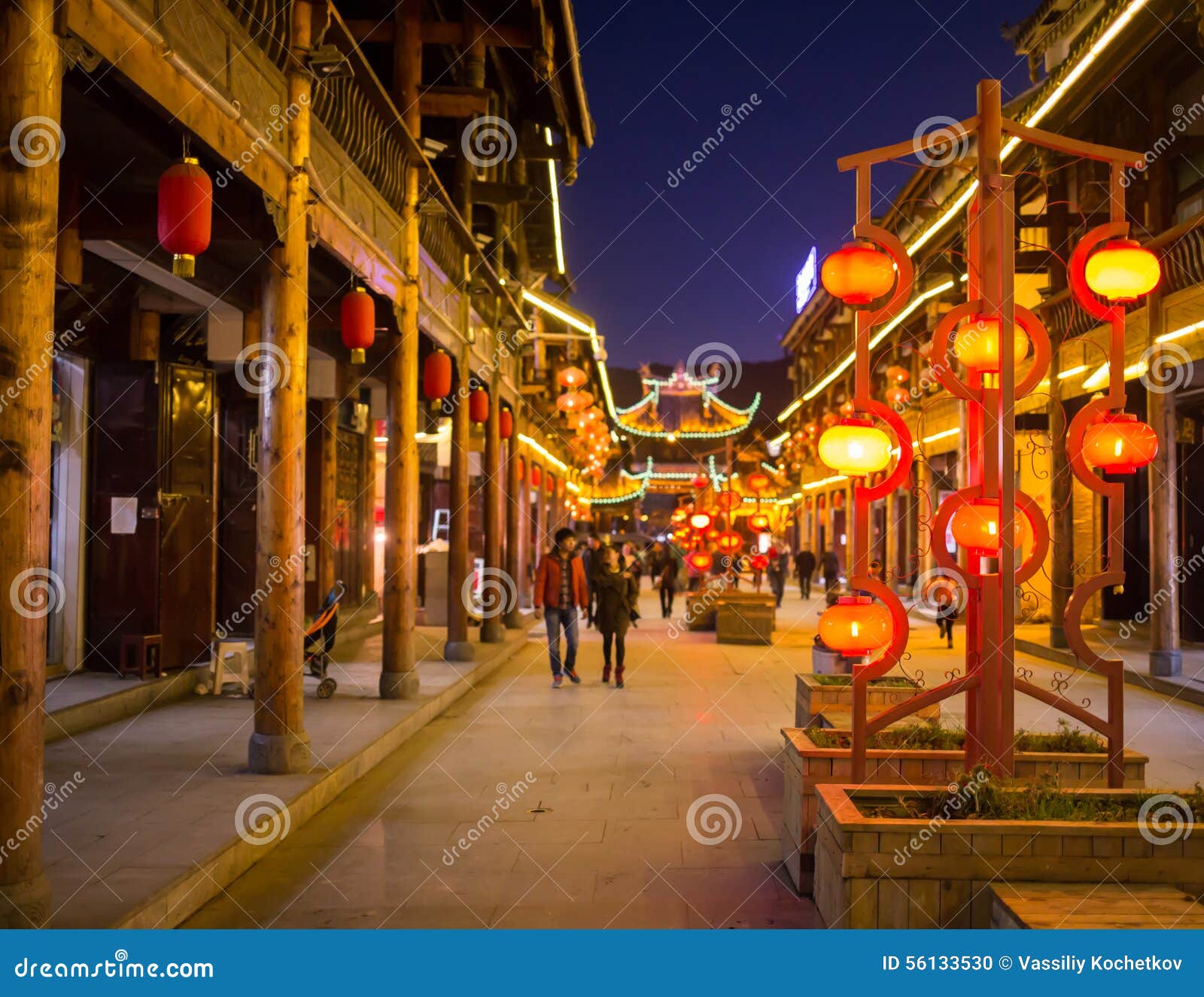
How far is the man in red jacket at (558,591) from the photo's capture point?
13.0 m

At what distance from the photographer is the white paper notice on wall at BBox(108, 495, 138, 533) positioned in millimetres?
10961

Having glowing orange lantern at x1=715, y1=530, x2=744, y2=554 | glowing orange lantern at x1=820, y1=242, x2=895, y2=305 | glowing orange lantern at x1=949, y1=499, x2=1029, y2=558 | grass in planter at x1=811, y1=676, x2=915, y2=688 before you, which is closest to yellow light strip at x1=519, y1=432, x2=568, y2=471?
glowing orange lantern at x1=715, y1=530, x2=744, y2=554

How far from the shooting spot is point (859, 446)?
5.41 meters

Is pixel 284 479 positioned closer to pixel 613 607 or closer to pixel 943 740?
pixel 943 740

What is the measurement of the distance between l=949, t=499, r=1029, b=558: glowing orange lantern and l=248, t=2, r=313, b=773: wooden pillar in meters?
4.41

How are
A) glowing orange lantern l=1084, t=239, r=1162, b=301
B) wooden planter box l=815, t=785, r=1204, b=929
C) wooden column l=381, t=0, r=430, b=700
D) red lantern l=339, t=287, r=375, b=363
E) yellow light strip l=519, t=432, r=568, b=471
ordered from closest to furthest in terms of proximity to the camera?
wooden planter box l=815, t=785, r=1204, b=929, glowing orange lantern l=1084, t=239, r=1162, b=301, red lantern l=339, t=287, r=375, b=363, wooden column l=381, t=0, r=430, b=700, yellow light strip l=519, t=432, r=568, b=471

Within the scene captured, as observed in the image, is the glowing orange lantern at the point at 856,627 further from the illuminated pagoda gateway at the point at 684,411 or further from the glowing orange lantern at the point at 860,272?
the illuminated pagoda gateway at the point at 684,411

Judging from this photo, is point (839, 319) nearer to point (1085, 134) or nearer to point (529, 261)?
point (529, 261)

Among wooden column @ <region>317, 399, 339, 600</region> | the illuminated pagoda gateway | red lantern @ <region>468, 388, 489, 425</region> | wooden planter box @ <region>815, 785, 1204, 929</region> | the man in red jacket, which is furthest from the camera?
the illuminated pagoda gateway

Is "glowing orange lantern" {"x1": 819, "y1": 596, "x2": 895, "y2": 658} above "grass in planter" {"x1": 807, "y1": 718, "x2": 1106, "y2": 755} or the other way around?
above

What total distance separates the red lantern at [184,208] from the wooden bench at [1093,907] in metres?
4.72

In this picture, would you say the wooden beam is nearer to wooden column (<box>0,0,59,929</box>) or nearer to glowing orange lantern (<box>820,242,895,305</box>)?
glowing orange lantern (<box>820,242,895,305</box>)

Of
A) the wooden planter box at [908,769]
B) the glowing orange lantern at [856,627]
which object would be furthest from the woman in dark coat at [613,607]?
the glowing orange lantern at [856,627]

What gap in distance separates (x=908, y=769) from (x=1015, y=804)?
1.19m
